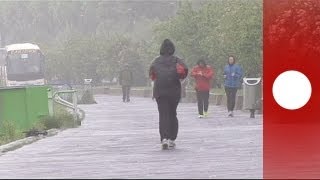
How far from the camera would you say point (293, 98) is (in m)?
7.47

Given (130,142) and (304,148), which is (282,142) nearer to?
(304,148)

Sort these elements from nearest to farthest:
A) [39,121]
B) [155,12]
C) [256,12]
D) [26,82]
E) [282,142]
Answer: [282,142], [39,121], [256,12], [26,82], [155,12]

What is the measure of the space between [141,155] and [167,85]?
1255 mm

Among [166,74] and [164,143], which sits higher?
[166,74]

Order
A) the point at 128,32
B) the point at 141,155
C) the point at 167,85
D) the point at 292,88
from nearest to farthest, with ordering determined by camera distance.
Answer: the point at 292,88, the point at 141,155, the point at 167,85, the point at 128,32

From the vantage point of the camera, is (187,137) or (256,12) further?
(256,12)

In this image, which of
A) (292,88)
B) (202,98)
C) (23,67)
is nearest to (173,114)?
(292,88)

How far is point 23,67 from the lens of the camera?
2228 inches

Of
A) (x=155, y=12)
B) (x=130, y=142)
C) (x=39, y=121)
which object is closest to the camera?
(x=130, y=142)

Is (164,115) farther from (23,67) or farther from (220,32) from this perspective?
(23,67)

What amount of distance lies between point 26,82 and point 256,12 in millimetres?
31634

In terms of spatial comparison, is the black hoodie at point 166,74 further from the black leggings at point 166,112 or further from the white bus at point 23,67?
the white bus at point 23,67

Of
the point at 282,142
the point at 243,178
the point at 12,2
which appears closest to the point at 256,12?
the point at 282,142

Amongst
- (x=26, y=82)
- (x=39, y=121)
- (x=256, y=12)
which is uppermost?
(x=256, y=12)
